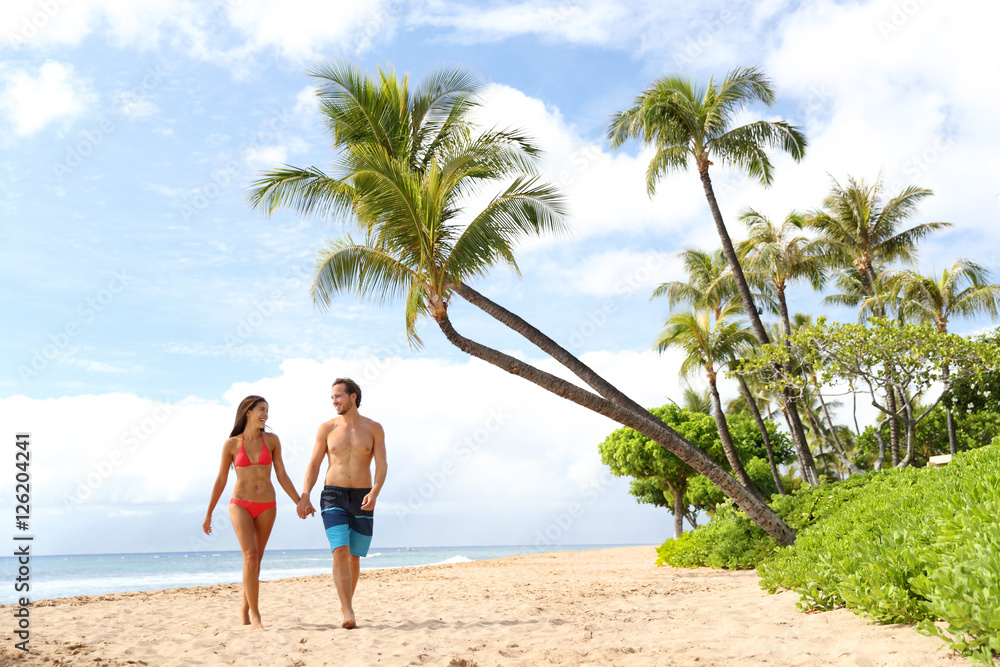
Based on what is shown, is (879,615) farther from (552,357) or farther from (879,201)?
(879,201)

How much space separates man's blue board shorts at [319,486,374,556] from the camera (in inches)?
226

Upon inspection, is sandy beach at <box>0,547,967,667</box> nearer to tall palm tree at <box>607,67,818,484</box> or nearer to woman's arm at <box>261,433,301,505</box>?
woman's arm at <box>261,433,301,505</box>

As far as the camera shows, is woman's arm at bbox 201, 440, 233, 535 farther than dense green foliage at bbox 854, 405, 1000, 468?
No

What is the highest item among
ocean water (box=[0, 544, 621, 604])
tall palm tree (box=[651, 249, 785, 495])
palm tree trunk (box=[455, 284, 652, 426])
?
tall palm tree (box=[651, 249, 785, 495])

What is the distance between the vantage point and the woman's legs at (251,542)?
562 centimetres

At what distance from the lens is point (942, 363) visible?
15.5 m

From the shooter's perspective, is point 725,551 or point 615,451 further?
point 615,451

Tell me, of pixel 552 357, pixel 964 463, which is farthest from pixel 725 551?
pixel 964 463

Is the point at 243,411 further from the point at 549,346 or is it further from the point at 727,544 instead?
the point at 727,544

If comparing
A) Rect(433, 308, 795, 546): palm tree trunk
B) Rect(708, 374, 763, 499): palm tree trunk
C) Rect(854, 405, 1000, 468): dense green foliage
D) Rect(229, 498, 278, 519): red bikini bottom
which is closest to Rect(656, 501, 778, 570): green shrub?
Rect(433, 308, 795, 546): palm tree trunk

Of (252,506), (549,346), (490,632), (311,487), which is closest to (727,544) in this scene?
(549,346)

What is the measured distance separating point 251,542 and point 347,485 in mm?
896

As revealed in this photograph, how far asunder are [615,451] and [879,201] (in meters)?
13.2

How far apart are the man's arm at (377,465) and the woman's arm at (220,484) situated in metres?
1.20
